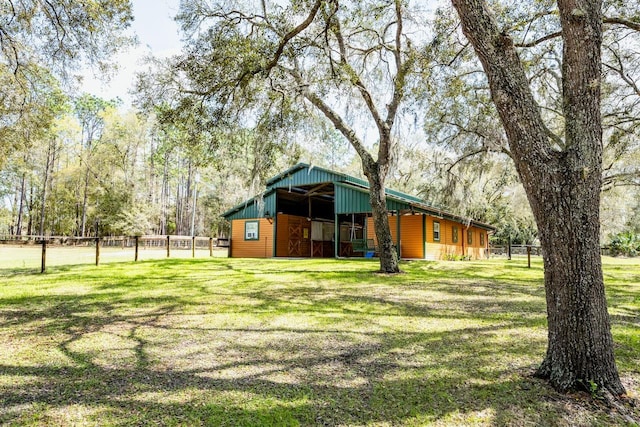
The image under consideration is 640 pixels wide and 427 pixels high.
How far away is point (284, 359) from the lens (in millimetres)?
3191

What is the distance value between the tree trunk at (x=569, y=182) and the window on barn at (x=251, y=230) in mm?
16070

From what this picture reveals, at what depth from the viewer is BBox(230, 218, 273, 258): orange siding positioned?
58.6 feet

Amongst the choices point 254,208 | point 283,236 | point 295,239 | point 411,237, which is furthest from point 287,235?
point 411,237

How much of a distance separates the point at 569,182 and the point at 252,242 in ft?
54.5

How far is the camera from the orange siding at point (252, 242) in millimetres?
17875

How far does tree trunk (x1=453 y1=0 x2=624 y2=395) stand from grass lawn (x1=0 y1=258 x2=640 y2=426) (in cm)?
31

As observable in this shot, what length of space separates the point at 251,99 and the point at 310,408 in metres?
6.04

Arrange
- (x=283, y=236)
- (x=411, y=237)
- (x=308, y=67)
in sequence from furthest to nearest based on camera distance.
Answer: (x=283, y=236) < (x=411, y=237) < (x=308, y=67)

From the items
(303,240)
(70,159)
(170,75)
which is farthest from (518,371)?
(70,159)

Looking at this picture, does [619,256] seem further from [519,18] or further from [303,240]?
[519,18]

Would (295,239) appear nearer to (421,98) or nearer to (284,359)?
(421,98)

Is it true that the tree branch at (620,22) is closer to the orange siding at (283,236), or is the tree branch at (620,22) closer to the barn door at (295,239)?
the orange siding at (283,236)

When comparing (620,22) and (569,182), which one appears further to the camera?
(620,22)

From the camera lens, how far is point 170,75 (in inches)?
329
